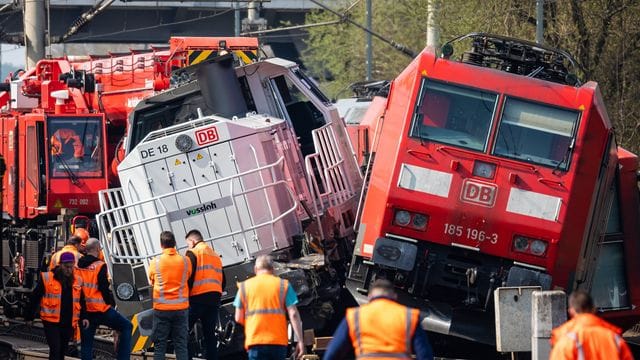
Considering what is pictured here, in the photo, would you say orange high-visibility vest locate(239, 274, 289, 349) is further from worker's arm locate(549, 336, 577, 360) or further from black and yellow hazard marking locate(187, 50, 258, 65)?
black and yellow hazard marking locate(187, 50, 258, 65)

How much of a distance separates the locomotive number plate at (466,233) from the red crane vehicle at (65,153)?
7301 millimetres

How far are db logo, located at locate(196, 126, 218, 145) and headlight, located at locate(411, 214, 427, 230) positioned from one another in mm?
2512

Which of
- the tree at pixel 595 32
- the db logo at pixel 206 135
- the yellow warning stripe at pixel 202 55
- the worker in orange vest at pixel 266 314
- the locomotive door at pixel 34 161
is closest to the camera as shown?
the worker in orange vest at pixel 266 314

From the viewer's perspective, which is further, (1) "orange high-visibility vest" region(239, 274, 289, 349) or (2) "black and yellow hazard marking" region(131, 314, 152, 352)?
(2) "black and yellow hazard marking" region(131, 314, 152, 352)

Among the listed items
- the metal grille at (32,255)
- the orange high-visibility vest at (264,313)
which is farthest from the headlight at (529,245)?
the metal grille at (32,255)

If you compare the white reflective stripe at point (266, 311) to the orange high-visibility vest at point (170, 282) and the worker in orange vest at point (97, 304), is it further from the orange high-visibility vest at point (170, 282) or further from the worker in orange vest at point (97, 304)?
the worker in orange vest at point (97, 304)

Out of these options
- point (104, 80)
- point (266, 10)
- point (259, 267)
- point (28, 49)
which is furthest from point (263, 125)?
point (266, 10)

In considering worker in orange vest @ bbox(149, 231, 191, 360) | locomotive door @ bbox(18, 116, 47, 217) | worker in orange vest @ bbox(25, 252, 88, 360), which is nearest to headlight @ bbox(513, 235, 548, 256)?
worker in orange vest @ bbox(149, 231, 191, 360)

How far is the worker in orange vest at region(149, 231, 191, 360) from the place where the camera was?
568 inches

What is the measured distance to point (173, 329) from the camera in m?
14.6

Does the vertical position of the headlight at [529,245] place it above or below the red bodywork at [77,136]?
below

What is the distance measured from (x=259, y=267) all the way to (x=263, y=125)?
4503 millimetres

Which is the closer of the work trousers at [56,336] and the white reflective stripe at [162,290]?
the white reflective stripe at [162,290]

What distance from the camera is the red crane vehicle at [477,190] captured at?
15133mm
